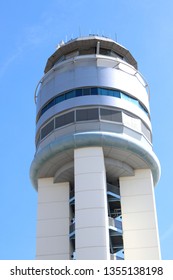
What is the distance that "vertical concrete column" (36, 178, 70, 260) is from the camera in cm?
4062

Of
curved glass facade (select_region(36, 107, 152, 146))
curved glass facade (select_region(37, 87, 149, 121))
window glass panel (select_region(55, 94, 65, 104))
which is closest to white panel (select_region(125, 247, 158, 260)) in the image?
curved glass facade (select_region(36, 107, 152, 146))

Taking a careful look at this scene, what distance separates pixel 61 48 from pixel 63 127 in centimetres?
1104

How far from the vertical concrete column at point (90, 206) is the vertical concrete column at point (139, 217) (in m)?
3.81

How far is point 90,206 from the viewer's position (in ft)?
124

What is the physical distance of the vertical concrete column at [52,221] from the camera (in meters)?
40.6

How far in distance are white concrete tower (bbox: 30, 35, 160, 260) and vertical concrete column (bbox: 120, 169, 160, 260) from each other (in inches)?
3.3

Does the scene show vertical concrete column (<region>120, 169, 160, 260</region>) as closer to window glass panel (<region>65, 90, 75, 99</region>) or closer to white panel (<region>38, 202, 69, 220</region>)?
white panel (<region>38, 202, 69, 220</region>)

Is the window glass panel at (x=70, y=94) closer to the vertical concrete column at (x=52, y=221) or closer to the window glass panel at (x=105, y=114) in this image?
the window glass panel at (x=105, y=114)

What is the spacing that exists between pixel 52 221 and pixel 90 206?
5670mm

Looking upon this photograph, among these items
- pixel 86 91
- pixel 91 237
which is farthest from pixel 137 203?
pixel 86 91

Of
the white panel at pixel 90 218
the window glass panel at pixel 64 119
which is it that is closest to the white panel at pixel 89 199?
the white panel at pixel 90 218
